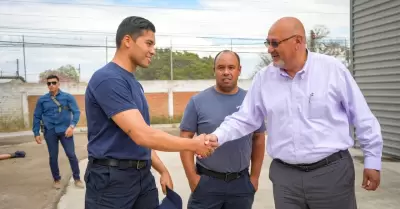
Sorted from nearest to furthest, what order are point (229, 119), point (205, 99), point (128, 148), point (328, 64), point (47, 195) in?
point (128, 148), point (328, 64), point (229, 119), point (205, 99), point (47, 195)

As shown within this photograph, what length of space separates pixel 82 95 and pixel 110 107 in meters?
29.1

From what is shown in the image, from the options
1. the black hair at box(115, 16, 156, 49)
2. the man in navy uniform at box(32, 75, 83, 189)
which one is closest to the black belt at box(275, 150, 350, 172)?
the black hair at box(115, 16, 156, 49)

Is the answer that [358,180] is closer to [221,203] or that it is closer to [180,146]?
[221,203]

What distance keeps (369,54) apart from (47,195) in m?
6.56

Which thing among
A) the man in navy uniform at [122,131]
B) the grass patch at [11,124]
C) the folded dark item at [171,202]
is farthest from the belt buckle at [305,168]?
the grass patch at [11,124]

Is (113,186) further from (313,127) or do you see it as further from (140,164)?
(313,127)

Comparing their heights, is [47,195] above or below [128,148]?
below

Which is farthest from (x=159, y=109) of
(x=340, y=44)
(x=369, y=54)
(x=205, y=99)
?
(x=205, y=99)

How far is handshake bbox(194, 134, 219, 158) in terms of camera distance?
2947 millimetres

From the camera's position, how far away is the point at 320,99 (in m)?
2.83

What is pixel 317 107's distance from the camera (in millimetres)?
2836

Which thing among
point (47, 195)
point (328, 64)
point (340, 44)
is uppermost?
point (340, 44)

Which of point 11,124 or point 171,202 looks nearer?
point 171,202

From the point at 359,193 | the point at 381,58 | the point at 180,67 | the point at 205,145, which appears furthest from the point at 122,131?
the point at 180,67
